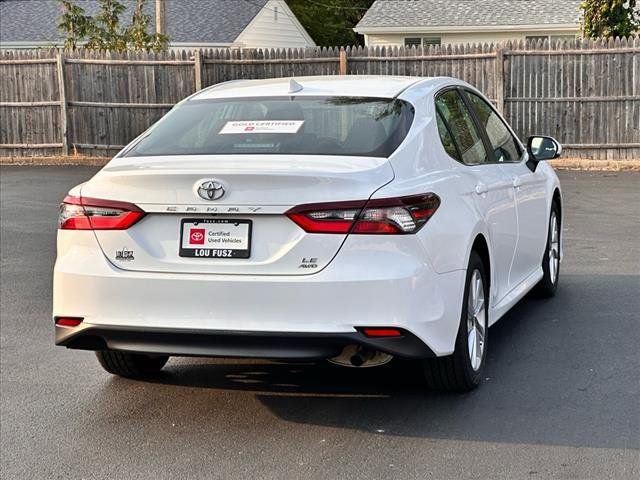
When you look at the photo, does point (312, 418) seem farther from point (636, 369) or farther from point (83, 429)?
point (636, 369)

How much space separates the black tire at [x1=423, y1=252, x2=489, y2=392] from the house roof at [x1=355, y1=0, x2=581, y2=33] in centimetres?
2454

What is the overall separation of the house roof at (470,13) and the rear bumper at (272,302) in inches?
990

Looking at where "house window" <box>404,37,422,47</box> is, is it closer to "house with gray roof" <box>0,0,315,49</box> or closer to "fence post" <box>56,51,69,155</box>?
"house with gray roof" <box>0,0,315,49</box>

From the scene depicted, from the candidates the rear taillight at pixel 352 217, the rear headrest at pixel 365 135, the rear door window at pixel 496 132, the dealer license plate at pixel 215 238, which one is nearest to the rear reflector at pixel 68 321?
the dealer license plate at pixel 215 238

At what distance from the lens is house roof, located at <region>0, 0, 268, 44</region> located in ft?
115

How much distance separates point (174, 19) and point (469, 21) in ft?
37.3

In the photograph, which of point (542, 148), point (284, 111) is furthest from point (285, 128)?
point (542, 148)

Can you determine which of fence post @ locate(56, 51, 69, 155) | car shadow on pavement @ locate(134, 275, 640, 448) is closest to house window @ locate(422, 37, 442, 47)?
fence post @ locate(56, 51, 69, 155)

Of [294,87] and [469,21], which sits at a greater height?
[469,21]

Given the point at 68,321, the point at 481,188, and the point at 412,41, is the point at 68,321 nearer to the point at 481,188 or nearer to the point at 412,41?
the point at 481,188

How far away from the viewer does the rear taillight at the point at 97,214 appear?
5.00m

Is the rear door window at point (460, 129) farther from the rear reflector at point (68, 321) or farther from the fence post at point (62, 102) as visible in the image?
the fence post at point (62, 102)

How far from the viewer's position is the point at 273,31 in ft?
127

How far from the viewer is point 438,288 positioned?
16.2 ft
